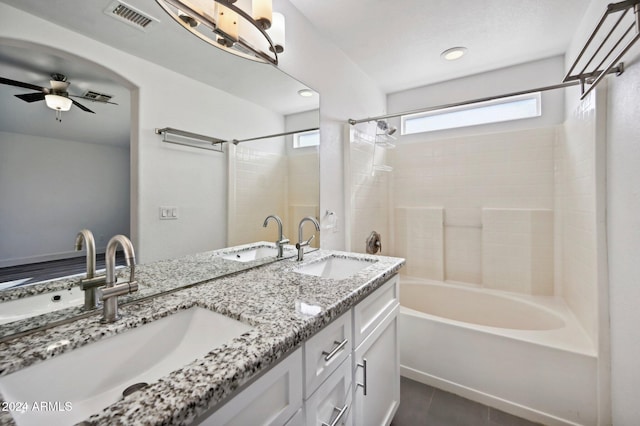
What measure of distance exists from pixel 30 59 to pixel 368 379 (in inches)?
62.2

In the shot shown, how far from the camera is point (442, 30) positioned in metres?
2.02

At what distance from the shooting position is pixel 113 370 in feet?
2.27

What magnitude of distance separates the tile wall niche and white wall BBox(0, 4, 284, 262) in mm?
2198

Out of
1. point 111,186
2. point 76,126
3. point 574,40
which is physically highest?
point 574,40

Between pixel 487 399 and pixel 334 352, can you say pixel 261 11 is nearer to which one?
pixel 334 352

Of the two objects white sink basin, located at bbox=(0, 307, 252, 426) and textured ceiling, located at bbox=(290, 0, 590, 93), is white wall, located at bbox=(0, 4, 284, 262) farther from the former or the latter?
textured ceiling, located at bbox=(290, 0, 590, 93)

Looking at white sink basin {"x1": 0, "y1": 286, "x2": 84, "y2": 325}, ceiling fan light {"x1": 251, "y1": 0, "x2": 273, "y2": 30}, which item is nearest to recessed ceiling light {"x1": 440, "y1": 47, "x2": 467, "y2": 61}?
ceiling fan light {"x1": 251, "y1": 0, "x2": 273, "y2": 30}

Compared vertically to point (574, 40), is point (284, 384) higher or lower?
lower

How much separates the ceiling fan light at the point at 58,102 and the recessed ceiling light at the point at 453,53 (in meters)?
2.56

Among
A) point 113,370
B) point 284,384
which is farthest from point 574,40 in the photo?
point 113,370

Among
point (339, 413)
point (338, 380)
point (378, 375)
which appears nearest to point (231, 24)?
point (338, 380)

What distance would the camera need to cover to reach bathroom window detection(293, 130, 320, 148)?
1.76m

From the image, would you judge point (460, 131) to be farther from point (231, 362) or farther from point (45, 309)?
point (45, 309)

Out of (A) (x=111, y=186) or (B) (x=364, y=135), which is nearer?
(A) (x=111, y=186)
